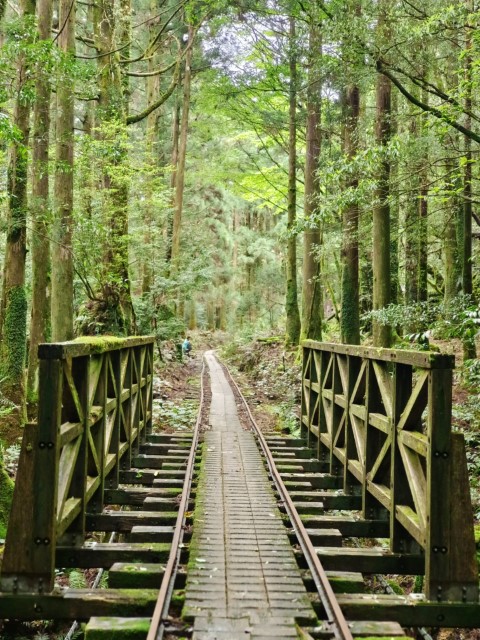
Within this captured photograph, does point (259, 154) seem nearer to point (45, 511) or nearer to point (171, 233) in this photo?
point (171, 233)

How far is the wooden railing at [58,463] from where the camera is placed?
3.99 metres

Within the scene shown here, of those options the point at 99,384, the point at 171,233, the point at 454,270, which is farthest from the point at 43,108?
the point at 171,233

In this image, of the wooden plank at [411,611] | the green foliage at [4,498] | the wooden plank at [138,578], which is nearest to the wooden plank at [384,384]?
the wooden plank at [411,611]

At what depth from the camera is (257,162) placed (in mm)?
26234

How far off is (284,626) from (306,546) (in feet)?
4.52

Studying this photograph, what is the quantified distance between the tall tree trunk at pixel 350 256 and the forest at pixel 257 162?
0.17 ft

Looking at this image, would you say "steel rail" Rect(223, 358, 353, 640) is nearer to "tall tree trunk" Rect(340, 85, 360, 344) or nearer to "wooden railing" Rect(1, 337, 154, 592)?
"wooden railing" Rect(1, 337, 154, 592)

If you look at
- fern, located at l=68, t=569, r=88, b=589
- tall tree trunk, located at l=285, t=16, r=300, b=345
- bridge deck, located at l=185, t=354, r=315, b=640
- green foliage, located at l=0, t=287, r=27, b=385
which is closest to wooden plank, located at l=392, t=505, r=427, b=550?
bridge deck, located at l=185, t=354, r=315, b=640

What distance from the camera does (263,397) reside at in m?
16.6

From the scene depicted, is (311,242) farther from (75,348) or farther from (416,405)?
(75,348)

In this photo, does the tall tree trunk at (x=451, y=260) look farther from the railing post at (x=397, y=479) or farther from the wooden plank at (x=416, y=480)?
the wooden plank at (x=416, y=480)

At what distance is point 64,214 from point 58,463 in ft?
31.4

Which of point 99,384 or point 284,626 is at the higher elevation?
point 99,384

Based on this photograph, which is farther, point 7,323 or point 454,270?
point 454,270
